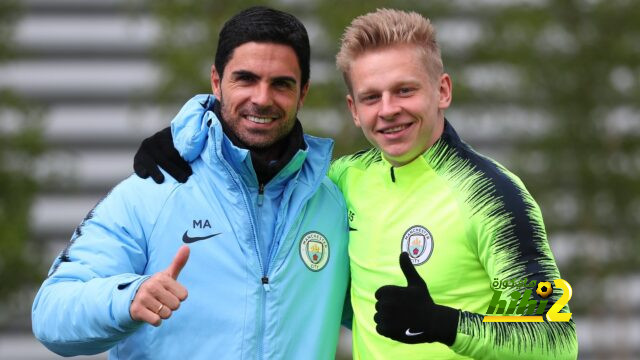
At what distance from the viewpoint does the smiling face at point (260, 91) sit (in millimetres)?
3830

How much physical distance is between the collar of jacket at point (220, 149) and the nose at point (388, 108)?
36cm

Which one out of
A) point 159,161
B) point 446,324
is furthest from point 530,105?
point 446,324

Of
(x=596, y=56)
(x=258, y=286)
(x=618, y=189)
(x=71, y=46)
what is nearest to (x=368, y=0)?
(x=596, y=56)

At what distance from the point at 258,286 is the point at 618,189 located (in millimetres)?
8046

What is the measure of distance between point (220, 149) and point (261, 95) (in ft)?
0.79

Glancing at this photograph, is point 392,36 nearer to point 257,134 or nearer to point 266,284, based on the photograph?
point 257,134

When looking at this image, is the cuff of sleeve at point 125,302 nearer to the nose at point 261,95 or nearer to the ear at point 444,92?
the nose at point 261,95

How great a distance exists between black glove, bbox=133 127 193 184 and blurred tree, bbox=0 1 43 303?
6377 mm

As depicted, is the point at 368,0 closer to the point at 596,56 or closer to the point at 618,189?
the point at 596,56

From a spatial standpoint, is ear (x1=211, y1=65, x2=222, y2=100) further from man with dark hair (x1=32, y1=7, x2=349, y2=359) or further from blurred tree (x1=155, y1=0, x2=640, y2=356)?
blurred tree (x1=155, y1=0, x2=640, y2=356)

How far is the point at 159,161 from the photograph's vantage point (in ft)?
12.7

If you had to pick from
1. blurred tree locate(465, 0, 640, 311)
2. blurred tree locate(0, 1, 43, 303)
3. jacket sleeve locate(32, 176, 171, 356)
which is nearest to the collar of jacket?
jacket sleeve locate(32, 176, 171, 356)

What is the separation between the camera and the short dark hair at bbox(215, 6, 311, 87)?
385cm
